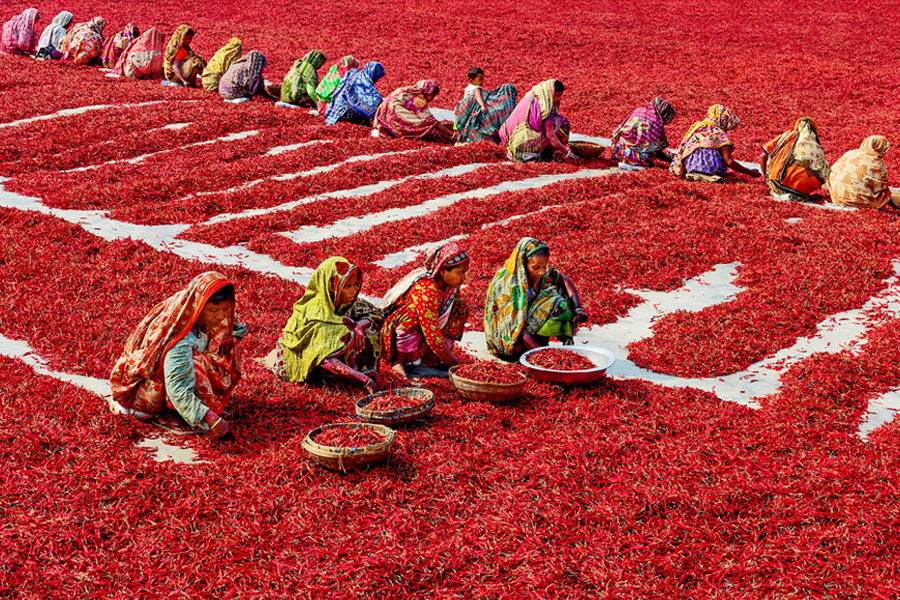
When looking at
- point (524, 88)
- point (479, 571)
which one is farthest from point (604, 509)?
point (524, 88)

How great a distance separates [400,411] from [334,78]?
14459 mm

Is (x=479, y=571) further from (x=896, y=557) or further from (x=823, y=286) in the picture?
(x=823, y=286)

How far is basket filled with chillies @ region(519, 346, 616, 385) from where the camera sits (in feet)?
23.0

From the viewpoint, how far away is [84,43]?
2488 centimetres

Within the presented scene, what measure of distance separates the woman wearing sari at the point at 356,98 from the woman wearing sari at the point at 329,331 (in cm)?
1190

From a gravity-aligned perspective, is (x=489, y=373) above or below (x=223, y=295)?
below

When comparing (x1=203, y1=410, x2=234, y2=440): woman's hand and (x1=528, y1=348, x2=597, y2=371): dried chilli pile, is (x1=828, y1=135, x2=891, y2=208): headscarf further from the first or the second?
(x1=203, y1=410, x2=234, y2=440): woman's hand

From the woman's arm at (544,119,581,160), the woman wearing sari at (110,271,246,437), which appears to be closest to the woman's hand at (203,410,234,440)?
the woman wearing sari at (110,271,246,437)

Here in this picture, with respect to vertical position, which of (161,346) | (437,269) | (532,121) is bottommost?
(161,346)

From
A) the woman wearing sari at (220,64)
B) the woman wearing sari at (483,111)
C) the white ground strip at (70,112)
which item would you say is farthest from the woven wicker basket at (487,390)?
the woman wearing sari at (220,64)

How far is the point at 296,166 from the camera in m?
15.2

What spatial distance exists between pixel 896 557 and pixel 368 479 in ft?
10.6

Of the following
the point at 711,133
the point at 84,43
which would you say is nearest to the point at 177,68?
the point at 84,43

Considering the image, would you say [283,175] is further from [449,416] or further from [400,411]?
[400,411]
